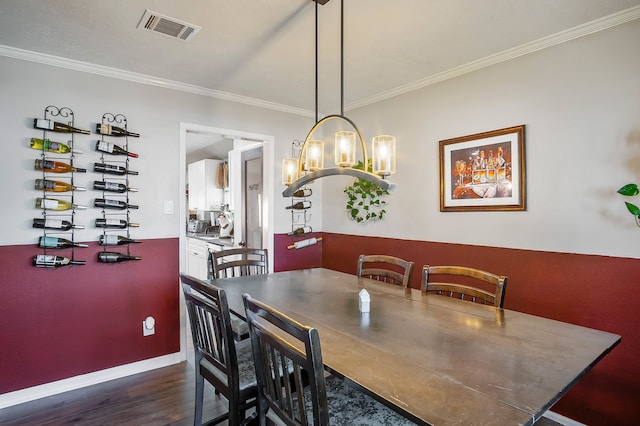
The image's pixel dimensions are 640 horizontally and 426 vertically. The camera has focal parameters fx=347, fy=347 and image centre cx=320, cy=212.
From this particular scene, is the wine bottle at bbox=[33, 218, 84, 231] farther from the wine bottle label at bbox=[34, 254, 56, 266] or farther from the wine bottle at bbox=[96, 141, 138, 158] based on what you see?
the wine bottle at bbox=[96, 141, 138, 158]

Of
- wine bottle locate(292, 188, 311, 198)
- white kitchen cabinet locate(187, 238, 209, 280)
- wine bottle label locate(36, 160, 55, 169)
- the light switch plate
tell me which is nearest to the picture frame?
wine bottle locate(292, 188, 311, 198)

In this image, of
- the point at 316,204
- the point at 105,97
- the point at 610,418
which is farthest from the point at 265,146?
the point at 610,418

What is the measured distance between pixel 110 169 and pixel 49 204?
48 cm

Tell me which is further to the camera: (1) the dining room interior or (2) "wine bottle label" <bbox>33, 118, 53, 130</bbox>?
(2) "wine bottle label" <bbox>33, 118, 53, 130</bbox>

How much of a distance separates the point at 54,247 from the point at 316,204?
2490mm

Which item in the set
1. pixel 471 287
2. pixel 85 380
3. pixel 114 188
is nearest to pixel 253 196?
pixel 114 188

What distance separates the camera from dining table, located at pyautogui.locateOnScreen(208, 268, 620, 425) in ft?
3.11

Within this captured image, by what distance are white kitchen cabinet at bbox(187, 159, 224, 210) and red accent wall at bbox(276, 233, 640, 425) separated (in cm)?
420

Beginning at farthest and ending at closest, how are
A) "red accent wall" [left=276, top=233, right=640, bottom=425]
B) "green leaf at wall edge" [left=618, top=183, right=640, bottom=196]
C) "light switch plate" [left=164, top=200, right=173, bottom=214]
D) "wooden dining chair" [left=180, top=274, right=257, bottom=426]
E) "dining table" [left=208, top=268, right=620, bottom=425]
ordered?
1. "light switch plate" [left=164, top=200, right=173, bottom=214]
2. "red accent wall" [left=276, top=233, right=640, bottom=425]
3. "green leaf at wall edge" [left=618, top=183, right=640, bottom=196]
4. "wooden dining chair" [left=180, top=274, right=257, bottom=426]
5. "dining table" [left=208, top=268, right=620, bottom=425]

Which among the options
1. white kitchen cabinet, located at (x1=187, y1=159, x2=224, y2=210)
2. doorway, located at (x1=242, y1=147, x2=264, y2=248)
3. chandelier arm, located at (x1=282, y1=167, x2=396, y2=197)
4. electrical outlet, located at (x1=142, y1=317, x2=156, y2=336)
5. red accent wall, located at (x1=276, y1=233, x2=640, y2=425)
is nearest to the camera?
chandelier arm, located at (x1=282, y1=167, x2=396, y2=197)

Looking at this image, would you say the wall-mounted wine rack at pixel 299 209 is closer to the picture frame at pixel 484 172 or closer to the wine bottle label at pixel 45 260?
the picture frame at pixel 484 172

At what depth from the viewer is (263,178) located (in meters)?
3.80

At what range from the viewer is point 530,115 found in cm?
239

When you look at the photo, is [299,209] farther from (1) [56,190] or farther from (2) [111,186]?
(1) [56,190]
